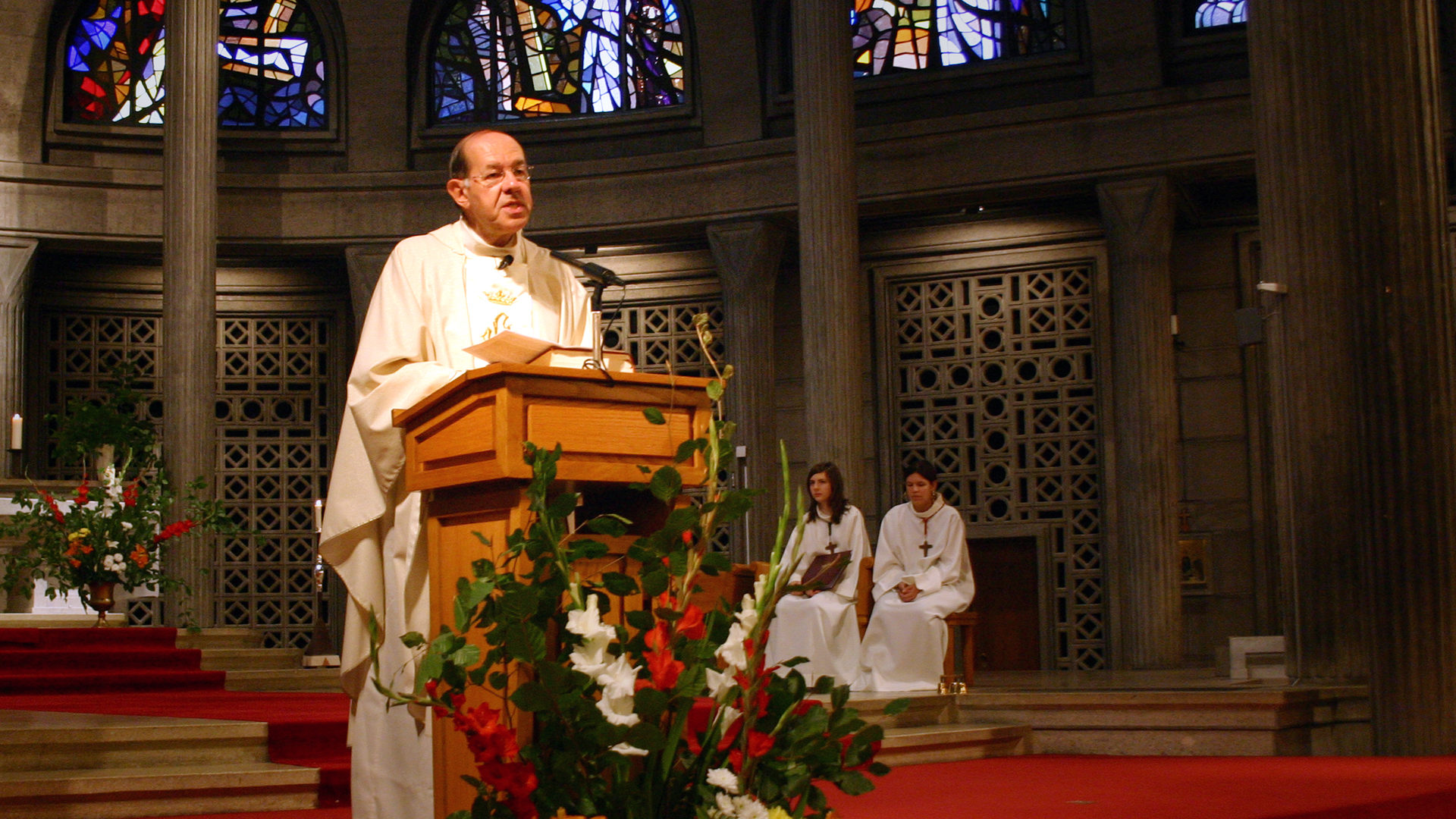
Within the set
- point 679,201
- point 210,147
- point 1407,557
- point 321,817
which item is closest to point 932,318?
point 679,201

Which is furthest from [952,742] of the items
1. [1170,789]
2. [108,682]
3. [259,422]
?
[259,422]

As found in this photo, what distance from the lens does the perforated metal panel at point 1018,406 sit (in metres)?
13.5

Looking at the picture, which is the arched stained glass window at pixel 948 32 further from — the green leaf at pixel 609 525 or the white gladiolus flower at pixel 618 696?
the white gladiolus flower at pixel 618 696

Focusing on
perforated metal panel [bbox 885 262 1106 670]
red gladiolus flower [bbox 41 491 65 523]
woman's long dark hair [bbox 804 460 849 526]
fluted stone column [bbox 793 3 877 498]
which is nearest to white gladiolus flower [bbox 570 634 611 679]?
woman's long dark hair [bbox 804 460 849 526]

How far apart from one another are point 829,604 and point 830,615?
0.08 metres

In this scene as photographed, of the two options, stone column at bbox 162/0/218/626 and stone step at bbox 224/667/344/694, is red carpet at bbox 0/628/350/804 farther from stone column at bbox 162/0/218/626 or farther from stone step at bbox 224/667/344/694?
stone column at bbox 162/0/218/626

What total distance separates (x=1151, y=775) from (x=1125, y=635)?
7.24m

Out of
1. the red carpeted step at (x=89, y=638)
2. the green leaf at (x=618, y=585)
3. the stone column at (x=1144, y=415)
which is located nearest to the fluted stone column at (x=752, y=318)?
the stone column at (x=1144, y=415)

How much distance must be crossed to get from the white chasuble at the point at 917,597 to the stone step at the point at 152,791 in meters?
4.46

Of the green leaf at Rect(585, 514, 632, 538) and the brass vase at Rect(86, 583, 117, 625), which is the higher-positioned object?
the green leaf at Rect(585, 514, 632, 538)

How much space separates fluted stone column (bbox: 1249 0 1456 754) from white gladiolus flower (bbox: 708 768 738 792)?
5.41 metres

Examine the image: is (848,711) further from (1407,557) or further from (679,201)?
(679,201)

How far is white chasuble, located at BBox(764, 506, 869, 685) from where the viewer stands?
891cm

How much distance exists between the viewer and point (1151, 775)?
561cm
